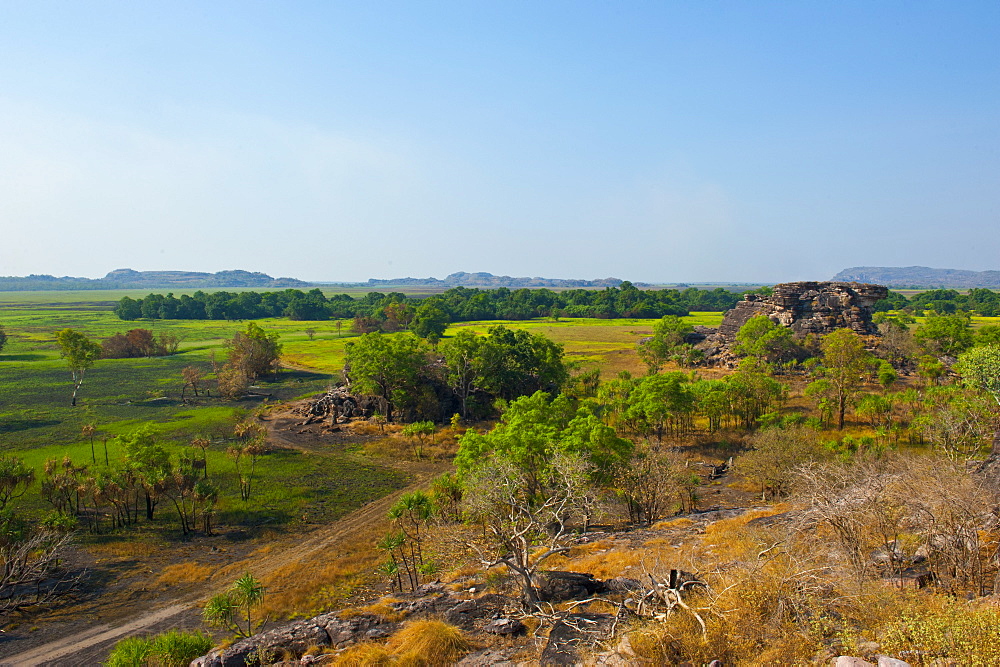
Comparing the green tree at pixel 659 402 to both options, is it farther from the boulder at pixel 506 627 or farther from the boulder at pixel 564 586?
the boulder at pixel 506 627

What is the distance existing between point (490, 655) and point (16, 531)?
86.4 feet

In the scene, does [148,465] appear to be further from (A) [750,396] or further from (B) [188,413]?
(A) [750,396]

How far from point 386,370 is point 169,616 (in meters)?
Result: 32.3

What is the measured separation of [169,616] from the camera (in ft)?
73.8

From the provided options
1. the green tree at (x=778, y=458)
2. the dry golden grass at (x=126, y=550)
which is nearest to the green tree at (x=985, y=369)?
the green tree at (x=778, y=458)

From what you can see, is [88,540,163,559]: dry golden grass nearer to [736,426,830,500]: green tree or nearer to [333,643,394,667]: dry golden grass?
[333,643,394,667]: dry golden grass

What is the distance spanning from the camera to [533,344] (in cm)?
6456

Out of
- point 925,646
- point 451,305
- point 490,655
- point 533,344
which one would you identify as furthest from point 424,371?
point 451,305

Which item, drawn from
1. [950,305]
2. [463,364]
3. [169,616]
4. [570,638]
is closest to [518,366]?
[463,364]

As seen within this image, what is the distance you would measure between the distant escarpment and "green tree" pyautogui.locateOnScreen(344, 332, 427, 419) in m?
53.9

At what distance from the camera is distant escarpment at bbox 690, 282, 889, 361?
8044cm

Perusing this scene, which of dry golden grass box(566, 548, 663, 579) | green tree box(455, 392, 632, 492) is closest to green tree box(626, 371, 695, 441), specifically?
green tree box(455, 392, 632, 492)

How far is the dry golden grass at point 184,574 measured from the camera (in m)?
25.5

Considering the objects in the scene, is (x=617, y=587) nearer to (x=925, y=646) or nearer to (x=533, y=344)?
(x=925, y=646)
